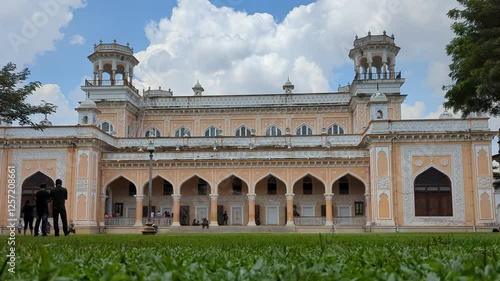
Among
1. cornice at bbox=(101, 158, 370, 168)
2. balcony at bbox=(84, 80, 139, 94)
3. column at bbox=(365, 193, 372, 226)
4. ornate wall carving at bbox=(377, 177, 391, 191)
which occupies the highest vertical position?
balcony at bbox=(84, 80, 139, 94)

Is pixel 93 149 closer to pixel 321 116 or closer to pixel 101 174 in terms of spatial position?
pixel 101 174

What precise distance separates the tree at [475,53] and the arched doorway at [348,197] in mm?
18530

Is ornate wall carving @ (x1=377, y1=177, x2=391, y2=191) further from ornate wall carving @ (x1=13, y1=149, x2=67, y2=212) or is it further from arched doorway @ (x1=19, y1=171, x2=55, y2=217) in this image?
arched doorway @ (x1=19, y1=171, x2=55, y2=217)

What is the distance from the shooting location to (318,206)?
37250mm

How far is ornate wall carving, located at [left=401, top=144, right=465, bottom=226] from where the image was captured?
32.1 m

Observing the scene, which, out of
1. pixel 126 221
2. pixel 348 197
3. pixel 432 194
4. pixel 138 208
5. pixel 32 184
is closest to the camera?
pixel 432 194

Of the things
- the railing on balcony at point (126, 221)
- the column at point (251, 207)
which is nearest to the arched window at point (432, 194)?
the column at point (251, 207)

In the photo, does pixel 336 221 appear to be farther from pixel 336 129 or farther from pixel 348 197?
pixel 336 129

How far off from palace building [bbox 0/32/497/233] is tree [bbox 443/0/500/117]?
1448 centimetres

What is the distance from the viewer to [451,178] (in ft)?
107

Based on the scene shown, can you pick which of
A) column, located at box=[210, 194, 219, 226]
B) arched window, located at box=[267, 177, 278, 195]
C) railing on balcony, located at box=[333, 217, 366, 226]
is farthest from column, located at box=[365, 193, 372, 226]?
column, located at box=[210, 194, 219, 226]

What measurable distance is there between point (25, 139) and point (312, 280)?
114 feet

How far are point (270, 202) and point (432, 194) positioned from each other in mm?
10705

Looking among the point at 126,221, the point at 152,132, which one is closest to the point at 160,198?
the point at 126,221
